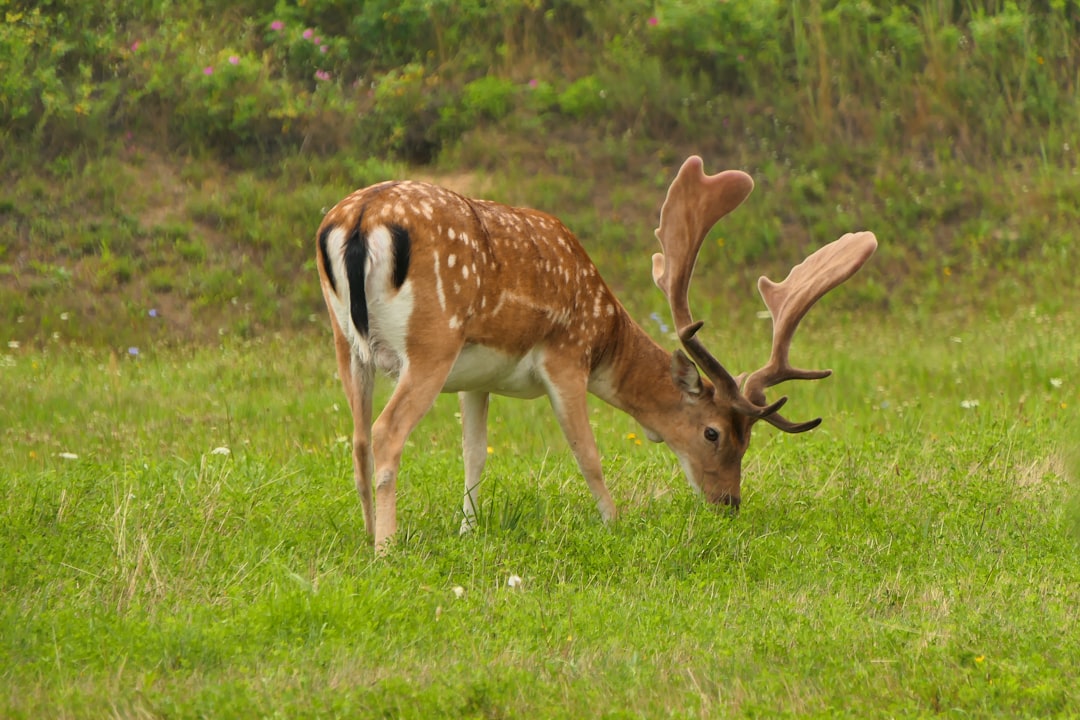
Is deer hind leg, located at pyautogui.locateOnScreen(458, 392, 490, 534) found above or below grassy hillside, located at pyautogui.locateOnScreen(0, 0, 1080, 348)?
above

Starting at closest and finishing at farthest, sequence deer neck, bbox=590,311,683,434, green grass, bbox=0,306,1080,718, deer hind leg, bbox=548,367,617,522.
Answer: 1. green grass, bbox=0,306,1080,718
2. deer hind leg, bbox=548,367,617,522
3. deer neck, bbox=590,311,683,434

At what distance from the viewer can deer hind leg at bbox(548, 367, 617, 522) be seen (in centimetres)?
725

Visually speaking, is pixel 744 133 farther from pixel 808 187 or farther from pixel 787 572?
pixel 787 572

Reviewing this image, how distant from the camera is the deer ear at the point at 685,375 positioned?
7605 millimetres

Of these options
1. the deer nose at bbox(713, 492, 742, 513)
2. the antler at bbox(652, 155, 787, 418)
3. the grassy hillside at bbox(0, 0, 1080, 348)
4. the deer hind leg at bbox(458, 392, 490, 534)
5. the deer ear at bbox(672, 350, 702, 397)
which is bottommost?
the grassy hillside at bbox(0, 0, 1080, 348)

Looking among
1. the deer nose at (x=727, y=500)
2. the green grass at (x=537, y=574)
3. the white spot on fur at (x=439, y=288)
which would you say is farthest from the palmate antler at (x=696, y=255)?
the white spot on fur at (x=439, y=288)

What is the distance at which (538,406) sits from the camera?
11133 millimetres

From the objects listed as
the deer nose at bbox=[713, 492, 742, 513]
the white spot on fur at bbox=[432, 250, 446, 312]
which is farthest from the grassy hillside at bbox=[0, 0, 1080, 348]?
the white spot on fur at bbox=[432, 250, 446, 312]

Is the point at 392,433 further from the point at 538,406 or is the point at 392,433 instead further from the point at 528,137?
the point at 528,137

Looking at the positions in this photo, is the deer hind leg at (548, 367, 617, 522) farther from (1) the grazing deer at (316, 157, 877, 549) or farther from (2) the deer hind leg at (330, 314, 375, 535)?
(2) the deer hind leg at (330, 314, 375, 535)

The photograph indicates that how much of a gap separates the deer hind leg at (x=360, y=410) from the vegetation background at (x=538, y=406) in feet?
0.70

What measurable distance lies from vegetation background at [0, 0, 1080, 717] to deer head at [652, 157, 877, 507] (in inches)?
13.3

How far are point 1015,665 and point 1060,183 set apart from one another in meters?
10.9

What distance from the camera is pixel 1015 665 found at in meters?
5.16
